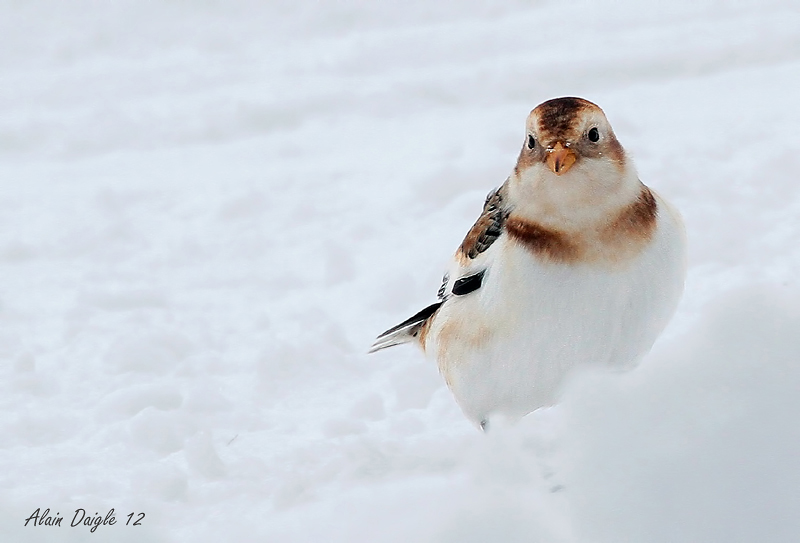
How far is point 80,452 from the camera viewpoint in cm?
327

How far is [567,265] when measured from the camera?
2744 mm

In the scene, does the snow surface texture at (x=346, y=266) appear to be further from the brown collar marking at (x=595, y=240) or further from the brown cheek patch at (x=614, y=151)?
the brown cheek patch at (x=614, y=151)

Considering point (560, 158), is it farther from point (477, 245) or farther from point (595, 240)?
point (477, 245)

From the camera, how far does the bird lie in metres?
2.73

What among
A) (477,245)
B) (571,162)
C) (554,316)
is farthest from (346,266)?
(571,162)

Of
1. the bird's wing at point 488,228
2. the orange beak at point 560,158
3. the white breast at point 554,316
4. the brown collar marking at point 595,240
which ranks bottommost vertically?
the white breast at point 554,316

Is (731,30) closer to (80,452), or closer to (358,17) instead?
(358,17)

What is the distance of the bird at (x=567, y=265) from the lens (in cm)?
273

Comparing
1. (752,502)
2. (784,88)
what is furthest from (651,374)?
(784,88)

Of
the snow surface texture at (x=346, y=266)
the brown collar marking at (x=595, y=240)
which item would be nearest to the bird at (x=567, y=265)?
the brown collar marking at (x=595, y=240)

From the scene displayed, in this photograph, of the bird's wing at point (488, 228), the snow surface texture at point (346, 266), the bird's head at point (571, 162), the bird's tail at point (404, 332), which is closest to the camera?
the snow surface texture at point (346, 266)

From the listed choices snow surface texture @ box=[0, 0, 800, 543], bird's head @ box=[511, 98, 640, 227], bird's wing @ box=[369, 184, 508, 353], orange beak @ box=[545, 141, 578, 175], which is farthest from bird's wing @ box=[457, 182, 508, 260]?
snow surface texture @ box=[0, 0, 800, 543]

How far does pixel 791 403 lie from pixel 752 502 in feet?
1.32

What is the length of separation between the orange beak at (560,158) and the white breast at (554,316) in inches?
11.0
